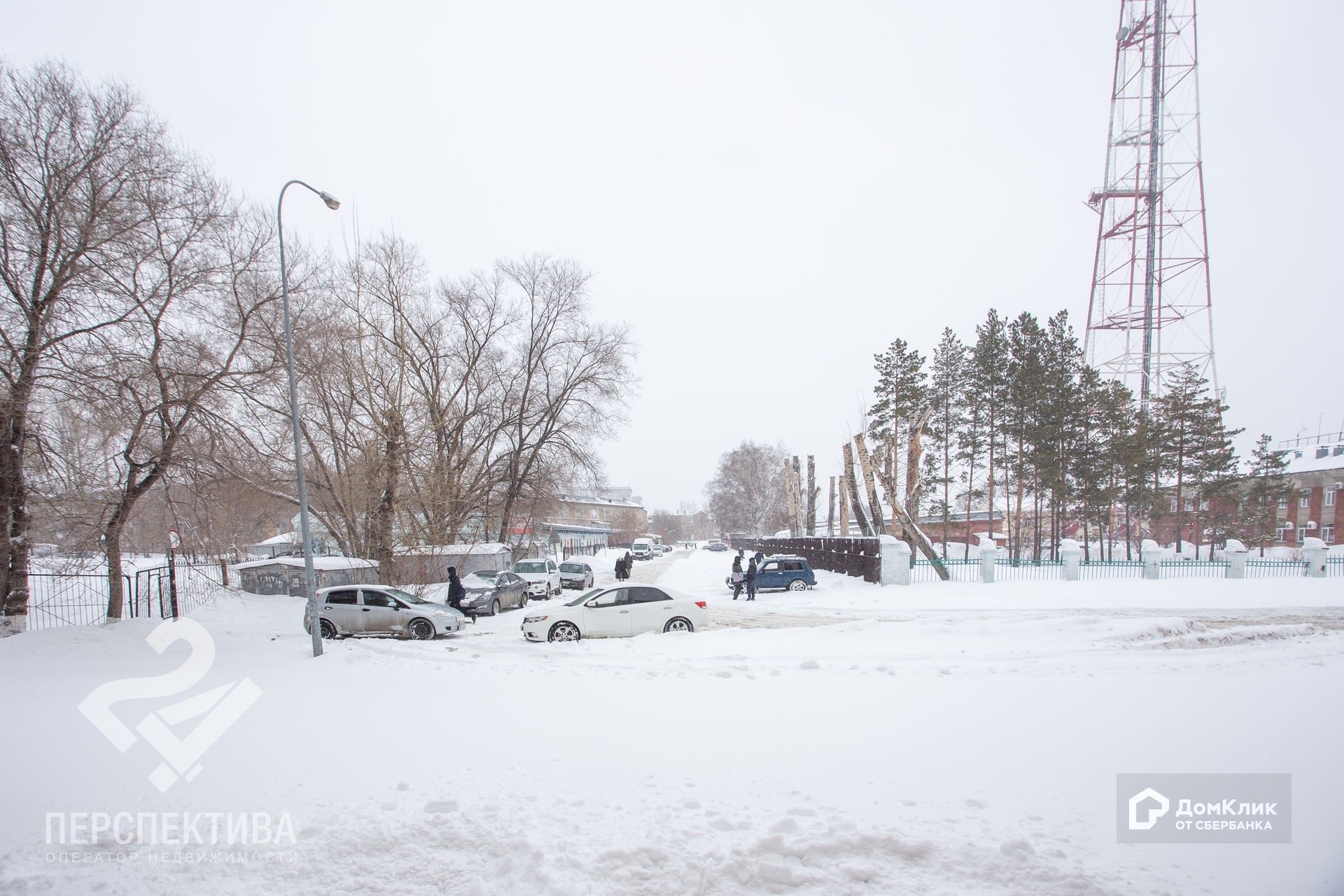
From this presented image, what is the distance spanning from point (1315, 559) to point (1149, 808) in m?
30.6

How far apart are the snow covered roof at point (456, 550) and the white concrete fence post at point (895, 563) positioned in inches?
652

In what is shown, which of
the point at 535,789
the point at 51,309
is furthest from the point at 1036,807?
the point at 51,309

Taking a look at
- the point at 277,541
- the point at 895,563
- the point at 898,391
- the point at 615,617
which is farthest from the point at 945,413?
the point at 277,541

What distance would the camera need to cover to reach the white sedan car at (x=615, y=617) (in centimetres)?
1376

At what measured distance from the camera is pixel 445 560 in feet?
87.3

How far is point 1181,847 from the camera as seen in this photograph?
13.8 feet

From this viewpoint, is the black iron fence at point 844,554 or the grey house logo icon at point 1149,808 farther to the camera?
the black iron fence at point 844,554

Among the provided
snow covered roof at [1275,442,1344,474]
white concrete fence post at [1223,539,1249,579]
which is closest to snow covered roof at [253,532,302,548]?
white concrete fence post at [1223,539,1249,579]

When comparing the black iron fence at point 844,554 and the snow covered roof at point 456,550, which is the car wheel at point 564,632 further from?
the black iron fence at point 844,554

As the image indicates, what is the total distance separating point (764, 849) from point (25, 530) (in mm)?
15912

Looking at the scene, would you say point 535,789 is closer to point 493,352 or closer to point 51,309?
point 51,309

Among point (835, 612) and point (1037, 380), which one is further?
point (1037, 380)

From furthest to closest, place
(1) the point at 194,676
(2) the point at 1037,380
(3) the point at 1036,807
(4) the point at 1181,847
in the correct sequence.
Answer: (2) the point at 1037,380 → (1) the point at 194,676 → (3) the point at 1036,807 → (4) the point at 1181,847

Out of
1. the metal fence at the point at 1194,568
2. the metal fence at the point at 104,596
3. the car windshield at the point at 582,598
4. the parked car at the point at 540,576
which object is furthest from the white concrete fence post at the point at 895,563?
the metal fence at the point at 104,596
